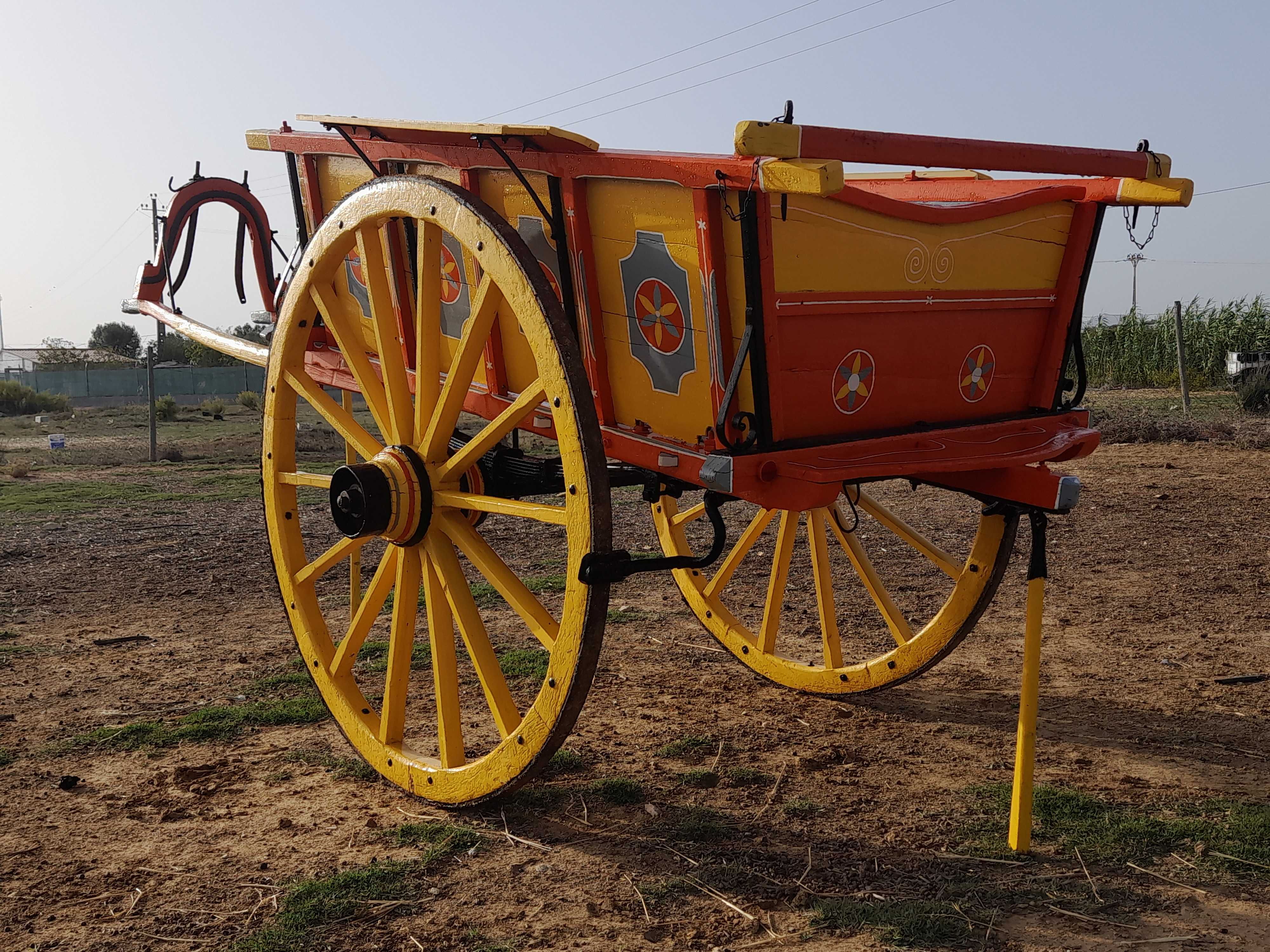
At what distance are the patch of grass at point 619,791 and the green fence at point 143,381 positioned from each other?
1321 inches

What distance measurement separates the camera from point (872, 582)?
4.38m

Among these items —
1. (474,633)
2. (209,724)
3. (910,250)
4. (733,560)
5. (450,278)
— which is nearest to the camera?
(910,250)

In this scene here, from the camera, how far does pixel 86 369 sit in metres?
38.1

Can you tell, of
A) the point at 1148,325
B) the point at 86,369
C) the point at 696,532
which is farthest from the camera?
the point at 86,369

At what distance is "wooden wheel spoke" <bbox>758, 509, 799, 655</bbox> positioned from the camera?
4461 mm

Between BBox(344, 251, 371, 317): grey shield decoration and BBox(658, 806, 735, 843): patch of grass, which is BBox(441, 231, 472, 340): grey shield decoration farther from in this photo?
BBox(658, 806, 735, 843): patch of grass

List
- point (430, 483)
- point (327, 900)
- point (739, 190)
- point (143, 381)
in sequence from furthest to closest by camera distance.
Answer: point (143, 381) → point (430, 483) → point (327, 900) → point (739, 190)

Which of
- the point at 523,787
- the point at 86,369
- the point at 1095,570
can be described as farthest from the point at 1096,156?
the point at 86,369

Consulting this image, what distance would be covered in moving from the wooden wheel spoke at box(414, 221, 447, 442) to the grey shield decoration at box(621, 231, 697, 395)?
56 cm

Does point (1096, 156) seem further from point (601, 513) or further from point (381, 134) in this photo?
point (381, 134)

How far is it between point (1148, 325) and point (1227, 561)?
55.5 ft

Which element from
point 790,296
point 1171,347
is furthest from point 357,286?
point 1171,347

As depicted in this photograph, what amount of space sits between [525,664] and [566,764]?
1083 millimetres

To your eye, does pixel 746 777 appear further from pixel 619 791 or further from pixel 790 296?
pixel 790 296
